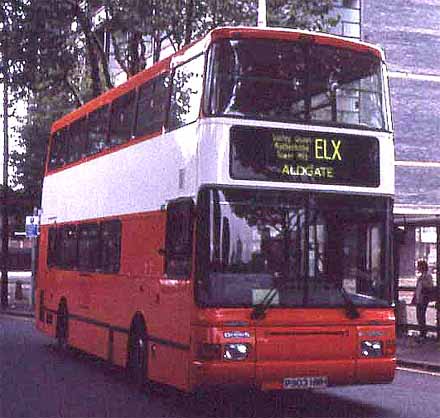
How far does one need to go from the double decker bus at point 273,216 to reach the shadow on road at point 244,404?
0.38 metres

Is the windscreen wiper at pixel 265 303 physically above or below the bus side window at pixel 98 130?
below

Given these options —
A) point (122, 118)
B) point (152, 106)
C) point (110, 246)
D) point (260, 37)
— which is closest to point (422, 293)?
point (110, 246)

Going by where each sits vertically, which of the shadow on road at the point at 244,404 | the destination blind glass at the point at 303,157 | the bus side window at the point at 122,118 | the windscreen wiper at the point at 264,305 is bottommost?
the shadow on road at the point at 244,404

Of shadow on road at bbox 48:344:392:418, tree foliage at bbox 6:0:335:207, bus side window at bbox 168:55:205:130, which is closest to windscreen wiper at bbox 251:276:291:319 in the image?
shadow on road at bbox 48:344:392:418

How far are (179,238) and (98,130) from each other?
4967 mm

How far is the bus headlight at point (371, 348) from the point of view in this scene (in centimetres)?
1048

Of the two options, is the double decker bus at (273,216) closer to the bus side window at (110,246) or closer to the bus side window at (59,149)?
the bus side window at (110,246)

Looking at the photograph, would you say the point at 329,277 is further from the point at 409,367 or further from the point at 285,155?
the point at 409,367

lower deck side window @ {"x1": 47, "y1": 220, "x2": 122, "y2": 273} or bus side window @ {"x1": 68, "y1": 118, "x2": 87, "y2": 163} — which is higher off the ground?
bus side window @ {"x1": 68, "y1": 118, "x2": 87, "y2": 163}

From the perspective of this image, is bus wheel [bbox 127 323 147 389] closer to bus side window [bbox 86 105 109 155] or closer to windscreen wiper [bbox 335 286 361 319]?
windscreen wiper [bbox 335 286 361 319]

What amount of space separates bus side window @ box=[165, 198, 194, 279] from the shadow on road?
152 cm

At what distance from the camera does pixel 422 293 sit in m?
19.7

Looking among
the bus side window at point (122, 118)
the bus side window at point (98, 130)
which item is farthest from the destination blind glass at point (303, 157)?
the bus side window at point (98, 130)

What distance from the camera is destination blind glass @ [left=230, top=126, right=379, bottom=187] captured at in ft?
33.9
